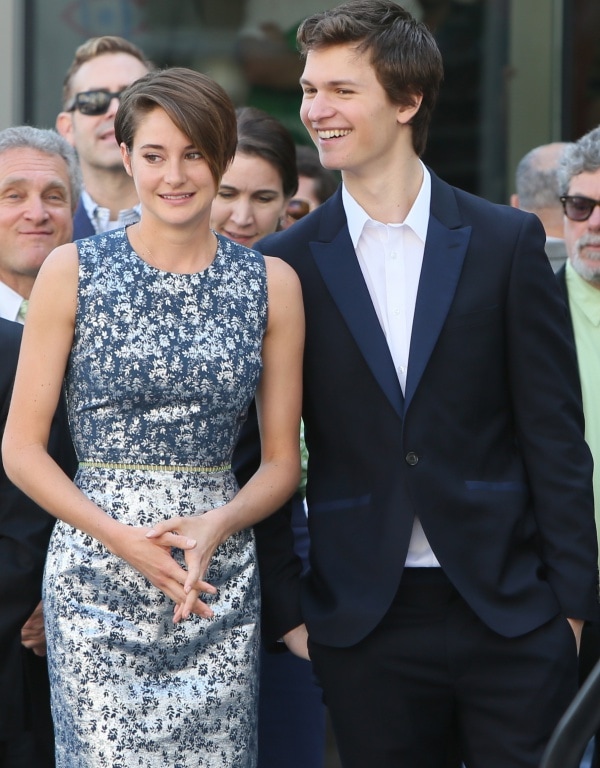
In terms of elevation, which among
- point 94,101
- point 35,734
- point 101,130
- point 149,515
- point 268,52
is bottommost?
point 35,734

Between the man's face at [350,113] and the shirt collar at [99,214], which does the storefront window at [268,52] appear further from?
the man's face at [350,113]

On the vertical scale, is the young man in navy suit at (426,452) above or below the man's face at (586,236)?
below

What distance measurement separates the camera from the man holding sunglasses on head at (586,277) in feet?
12.7

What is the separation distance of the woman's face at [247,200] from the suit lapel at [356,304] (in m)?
1.05

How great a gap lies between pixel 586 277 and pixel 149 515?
1768 mm

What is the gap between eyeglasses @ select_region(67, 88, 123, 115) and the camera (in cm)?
527

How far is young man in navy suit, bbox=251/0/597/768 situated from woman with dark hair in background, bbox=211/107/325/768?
64cm

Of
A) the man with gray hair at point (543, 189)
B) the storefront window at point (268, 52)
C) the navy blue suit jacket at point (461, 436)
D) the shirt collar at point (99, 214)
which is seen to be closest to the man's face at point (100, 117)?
the shirt collar at point (99, 214)

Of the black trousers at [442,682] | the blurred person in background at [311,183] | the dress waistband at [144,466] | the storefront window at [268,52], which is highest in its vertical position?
the storefront window at [268,52]

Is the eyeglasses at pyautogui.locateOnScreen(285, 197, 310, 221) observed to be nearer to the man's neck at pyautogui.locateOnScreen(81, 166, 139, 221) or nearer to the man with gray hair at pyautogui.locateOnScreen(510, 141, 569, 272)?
the man's neck at pyautogui.locateOnScreen(81, 166, 139, 221)

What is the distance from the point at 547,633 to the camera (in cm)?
310

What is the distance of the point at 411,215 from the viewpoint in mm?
3197

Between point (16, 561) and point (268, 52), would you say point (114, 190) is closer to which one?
point (16, 561)

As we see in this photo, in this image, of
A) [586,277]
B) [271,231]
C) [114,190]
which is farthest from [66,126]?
[586,277]
